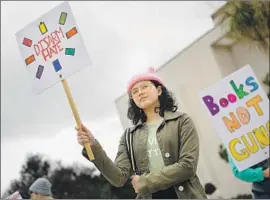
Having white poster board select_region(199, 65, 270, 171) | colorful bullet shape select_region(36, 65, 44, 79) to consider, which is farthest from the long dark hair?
A: white poster board select_region(199, 65, 270, 171)

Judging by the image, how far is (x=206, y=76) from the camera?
41.4 feet

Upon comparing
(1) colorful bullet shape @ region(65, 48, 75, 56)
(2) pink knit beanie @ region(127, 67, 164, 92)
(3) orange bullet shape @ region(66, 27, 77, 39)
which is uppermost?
(3) orange bullet shape @ region(66, 27, 77, 39)

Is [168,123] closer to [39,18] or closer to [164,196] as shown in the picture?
[164,196]

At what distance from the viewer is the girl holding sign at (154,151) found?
198cm

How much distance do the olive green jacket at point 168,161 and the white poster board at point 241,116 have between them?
134 centimetres

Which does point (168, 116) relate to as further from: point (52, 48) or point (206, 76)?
point (206, 76)

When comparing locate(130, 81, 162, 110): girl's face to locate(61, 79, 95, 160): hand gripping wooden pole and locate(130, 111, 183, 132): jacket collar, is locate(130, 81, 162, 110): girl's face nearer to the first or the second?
locate(130, 111, 183, 132): jacket collar

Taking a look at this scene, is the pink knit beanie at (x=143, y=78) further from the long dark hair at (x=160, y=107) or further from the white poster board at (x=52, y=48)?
the white poster board at (x=52, y=48)

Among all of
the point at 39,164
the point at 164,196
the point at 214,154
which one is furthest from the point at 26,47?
the point at 214,154

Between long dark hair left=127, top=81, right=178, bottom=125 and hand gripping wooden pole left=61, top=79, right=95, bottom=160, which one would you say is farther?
long dark hair left=127, top=81, right=178, bottom=125

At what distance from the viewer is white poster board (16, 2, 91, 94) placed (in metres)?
2.16

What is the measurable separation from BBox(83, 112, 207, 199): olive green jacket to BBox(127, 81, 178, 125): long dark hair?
6 cm

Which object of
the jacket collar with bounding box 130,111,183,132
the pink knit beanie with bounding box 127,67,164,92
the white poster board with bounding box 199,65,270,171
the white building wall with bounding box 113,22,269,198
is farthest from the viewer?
the white building wall with bounding box 113,22,269,198

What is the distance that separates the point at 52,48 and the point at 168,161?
72 centimetres
